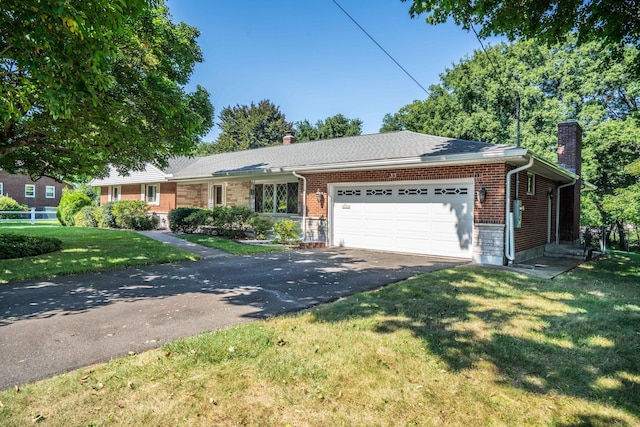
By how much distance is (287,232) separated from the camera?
12461mm

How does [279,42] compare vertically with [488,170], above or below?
above

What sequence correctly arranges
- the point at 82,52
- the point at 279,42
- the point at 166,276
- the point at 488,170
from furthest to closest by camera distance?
1. the point at 279,42
2. the point at 488,170
3. the point at 166,276
4. the point at 82,52

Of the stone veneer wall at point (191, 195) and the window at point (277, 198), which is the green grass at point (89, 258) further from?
the stone veneer wall at point (191, 195)

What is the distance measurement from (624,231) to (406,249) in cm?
1859

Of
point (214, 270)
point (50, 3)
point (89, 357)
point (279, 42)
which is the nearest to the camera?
point (89, 357)

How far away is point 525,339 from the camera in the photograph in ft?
12.8

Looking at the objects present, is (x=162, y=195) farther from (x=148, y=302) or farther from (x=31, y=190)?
(x=31, y=190)

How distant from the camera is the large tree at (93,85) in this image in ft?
14.3

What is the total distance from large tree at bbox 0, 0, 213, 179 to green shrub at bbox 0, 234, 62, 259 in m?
2.25

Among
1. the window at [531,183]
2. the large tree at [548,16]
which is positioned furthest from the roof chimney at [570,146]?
the large tree at [548,16]

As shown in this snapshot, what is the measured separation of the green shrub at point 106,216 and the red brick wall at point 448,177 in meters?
12.4

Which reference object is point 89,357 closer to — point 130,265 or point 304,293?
point 304,293

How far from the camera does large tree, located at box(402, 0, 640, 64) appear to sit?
613 centimetres

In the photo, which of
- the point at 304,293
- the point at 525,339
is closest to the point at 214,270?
the point at 304,293
